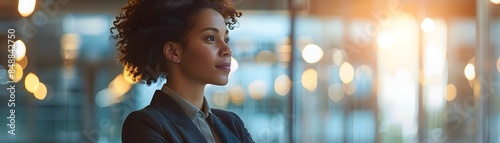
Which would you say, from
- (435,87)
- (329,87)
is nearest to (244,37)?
(329,87)

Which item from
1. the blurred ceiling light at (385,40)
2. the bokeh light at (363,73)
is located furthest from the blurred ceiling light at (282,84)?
the blurred ceiling light at (385,40)

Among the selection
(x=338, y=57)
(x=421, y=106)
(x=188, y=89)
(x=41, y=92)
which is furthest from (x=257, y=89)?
(x=188, y=89)

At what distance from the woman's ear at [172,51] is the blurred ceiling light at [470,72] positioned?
4.50 metres

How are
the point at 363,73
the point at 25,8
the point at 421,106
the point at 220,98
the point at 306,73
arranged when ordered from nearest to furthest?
the point at 25,8
the point at 220,98
the point at 306,73
the point at 363,73
the point at 421,106

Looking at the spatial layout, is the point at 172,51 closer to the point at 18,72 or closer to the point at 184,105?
the point at 184,105

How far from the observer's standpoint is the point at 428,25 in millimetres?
5223

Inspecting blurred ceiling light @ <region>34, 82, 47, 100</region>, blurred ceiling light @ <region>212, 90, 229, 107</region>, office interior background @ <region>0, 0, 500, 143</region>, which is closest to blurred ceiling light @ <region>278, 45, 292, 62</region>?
office interior background @ <region>0, 0, 500, 143</region>

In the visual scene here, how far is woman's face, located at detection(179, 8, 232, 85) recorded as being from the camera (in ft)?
3.54

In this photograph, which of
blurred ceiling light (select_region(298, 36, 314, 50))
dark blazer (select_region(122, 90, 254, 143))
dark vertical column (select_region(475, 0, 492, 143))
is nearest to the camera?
dark blazer (select_region(122, 90, 254, 143))

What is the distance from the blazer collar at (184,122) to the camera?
103 cm

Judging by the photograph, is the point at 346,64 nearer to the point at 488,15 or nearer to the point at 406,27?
the point at 406,27

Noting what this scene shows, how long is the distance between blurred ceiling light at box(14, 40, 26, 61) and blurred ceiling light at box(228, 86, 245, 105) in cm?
127

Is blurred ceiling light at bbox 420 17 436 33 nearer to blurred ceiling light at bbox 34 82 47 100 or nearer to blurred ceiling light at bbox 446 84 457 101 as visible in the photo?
blurred ceiling light at bbox 446 84 457 101

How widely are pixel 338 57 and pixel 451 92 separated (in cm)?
85
